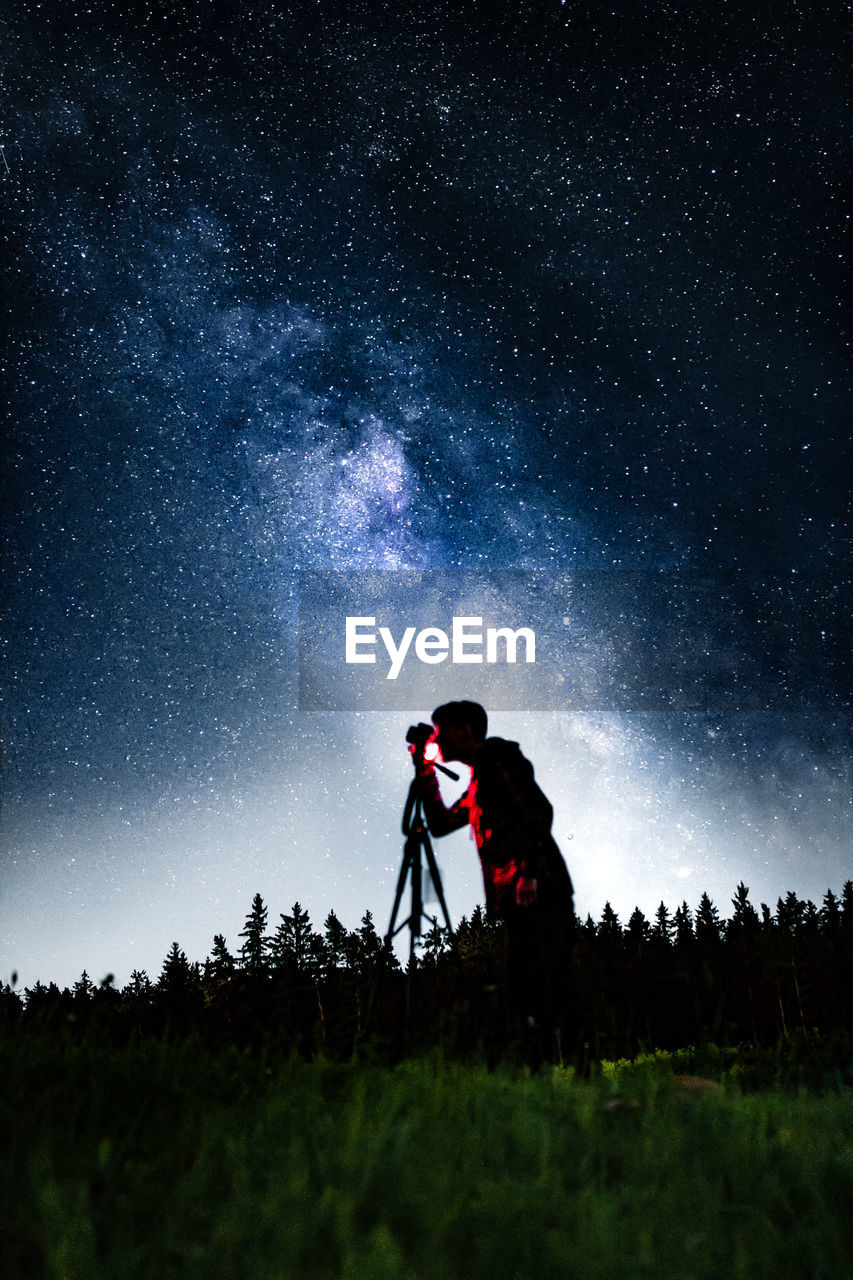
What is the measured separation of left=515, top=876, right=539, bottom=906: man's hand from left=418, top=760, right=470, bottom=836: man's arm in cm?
84

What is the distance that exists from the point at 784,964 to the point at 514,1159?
50.8 m

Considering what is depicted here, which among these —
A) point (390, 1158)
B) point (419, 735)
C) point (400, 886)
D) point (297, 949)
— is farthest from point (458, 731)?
point (297, 949)

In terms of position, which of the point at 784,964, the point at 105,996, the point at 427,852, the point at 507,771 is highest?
the point at 507,771

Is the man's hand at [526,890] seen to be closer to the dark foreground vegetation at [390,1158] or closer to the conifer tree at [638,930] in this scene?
the dark foreground vegetation at [390,1158]

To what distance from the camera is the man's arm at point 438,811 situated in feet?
20.3

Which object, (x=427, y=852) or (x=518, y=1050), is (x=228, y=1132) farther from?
(x=427, y=852)

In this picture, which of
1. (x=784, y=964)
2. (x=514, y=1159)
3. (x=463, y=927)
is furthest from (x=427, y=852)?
(x=463, y=927)

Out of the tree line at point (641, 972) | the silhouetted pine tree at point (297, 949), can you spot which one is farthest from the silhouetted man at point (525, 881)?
the silhouetted pine tree at point (297, 949)

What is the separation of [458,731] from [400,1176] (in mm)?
3799

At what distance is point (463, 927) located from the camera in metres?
60.5

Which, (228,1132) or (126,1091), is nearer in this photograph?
(228,1132)

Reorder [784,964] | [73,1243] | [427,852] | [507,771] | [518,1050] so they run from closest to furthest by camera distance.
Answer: [73,1243] < [518,1050] < [507,771] < [427,852] < [784,964]

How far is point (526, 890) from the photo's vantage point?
5.49 meters

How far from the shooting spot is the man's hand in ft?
18.0
